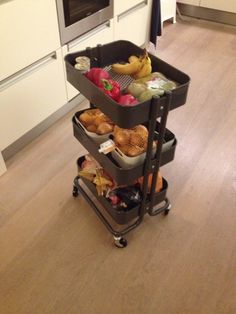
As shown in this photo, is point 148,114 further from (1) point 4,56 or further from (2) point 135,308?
(1) point 4,56

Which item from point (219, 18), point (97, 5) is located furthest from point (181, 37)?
point (97, 5)

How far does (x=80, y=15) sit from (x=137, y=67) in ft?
2.89

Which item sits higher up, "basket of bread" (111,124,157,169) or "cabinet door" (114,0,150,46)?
"basket of bread" (111,124,157,169)

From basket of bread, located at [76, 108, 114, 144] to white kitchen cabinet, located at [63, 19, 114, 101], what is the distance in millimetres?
717

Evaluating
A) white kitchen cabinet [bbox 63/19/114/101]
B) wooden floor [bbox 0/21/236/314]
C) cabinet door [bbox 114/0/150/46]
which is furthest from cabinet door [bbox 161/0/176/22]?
wooden floor [bbox 0/21/236/314]

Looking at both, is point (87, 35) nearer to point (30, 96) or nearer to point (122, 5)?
point (122, 5)

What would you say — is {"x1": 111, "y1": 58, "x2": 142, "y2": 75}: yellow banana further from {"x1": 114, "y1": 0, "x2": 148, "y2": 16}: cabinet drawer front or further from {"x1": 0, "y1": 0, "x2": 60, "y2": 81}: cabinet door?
{"x1": 114, "y1": 0, "x2": 148, "y2": 16}: cabinet drawer front

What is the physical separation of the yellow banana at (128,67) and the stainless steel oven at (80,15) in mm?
695

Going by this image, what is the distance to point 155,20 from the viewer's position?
2.50 meters

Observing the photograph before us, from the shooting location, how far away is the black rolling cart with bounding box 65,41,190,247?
92 cm

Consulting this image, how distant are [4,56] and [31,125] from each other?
45cm

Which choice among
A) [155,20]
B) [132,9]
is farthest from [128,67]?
[155,20]

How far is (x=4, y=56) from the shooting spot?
1402 mm

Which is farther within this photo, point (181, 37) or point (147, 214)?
point (181, 37)
